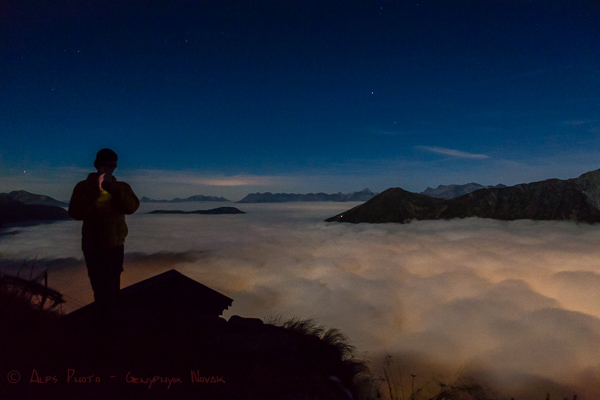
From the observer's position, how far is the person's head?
16.5 feet

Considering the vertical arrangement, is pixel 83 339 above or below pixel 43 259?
above

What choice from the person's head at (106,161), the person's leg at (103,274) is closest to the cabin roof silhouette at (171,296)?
the person's leg at (103,274)

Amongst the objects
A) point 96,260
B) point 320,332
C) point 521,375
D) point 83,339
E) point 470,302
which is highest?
point 96,260

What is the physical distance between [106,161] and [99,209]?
0.90 m

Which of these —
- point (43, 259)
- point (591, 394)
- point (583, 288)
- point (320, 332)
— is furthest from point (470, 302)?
point (43, 259)

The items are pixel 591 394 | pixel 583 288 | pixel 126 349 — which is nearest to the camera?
pixel 126 349

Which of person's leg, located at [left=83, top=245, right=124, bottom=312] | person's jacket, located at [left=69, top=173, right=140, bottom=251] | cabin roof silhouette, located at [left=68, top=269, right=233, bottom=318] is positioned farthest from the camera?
cabin roof silhouette, located at [left=68, top=269, right=233, bottom=318]

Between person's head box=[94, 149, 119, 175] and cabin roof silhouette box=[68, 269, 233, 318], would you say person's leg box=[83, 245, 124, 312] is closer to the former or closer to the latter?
person's head box=[94, 149, 119, 175]

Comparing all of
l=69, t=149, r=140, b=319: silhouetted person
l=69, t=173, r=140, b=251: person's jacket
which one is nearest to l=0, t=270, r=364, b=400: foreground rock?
l=69, t=149, r=140, b=319: silhouetted person

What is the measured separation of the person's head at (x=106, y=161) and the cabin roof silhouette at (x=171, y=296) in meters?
6.53

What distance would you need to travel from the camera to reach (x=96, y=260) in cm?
529

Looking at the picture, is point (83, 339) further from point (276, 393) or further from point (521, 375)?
point (521, 375)

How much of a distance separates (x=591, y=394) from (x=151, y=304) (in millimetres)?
181213

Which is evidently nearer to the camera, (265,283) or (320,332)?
(320,332)
